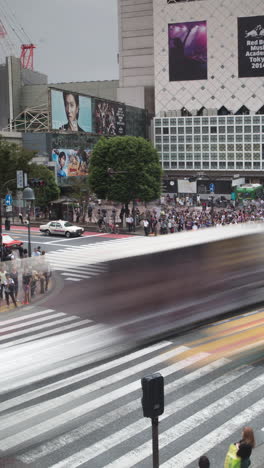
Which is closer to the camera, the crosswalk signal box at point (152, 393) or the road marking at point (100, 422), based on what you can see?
the crosswalk signal box at point (152, 393)

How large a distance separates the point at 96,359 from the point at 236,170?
99205mm

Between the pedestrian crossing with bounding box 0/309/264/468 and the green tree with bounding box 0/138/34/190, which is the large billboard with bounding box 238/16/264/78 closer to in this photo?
the green tree with bounding box 0/138/34/190

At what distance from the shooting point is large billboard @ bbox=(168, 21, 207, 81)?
357 feet

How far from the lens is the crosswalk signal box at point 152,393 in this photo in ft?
16.3

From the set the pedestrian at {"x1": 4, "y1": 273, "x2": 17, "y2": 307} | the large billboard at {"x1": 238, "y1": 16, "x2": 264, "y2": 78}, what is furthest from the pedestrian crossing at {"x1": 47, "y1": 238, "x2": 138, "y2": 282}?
the large billboard at {"x1": 238, "y1": 16, "x2": 264, "y2": 78}

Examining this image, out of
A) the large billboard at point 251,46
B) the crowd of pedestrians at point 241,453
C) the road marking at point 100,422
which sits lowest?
the crowd of pedestrians at point 241,453

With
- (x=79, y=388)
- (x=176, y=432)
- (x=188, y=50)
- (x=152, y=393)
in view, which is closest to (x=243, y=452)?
(x=176, y=432)

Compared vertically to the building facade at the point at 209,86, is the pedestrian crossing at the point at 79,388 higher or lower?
lower

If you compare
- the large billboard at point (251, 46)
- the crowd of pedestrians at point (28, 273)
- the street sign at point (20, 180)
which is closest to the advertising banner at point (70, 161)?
the street sign at point (20, 180)

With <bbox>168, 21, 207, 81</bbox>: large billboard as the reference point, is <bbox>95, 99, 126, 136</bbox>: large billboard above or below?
below

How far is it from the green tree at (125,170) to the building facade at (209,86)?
45374 millimetres

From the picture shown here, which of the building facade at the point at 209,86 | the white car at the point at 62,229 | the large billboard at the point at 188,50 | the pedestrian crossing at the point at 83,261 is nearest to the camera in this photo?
the pedestrian crossing at the point at 83,261

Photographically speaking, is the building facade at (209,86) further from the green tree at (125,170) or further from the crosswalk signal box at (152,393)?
the crosswalk signal box at (152,393)

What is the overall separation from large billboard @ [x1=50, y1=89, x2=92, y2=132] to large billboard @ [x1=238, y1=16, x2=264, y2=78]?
40.0m
